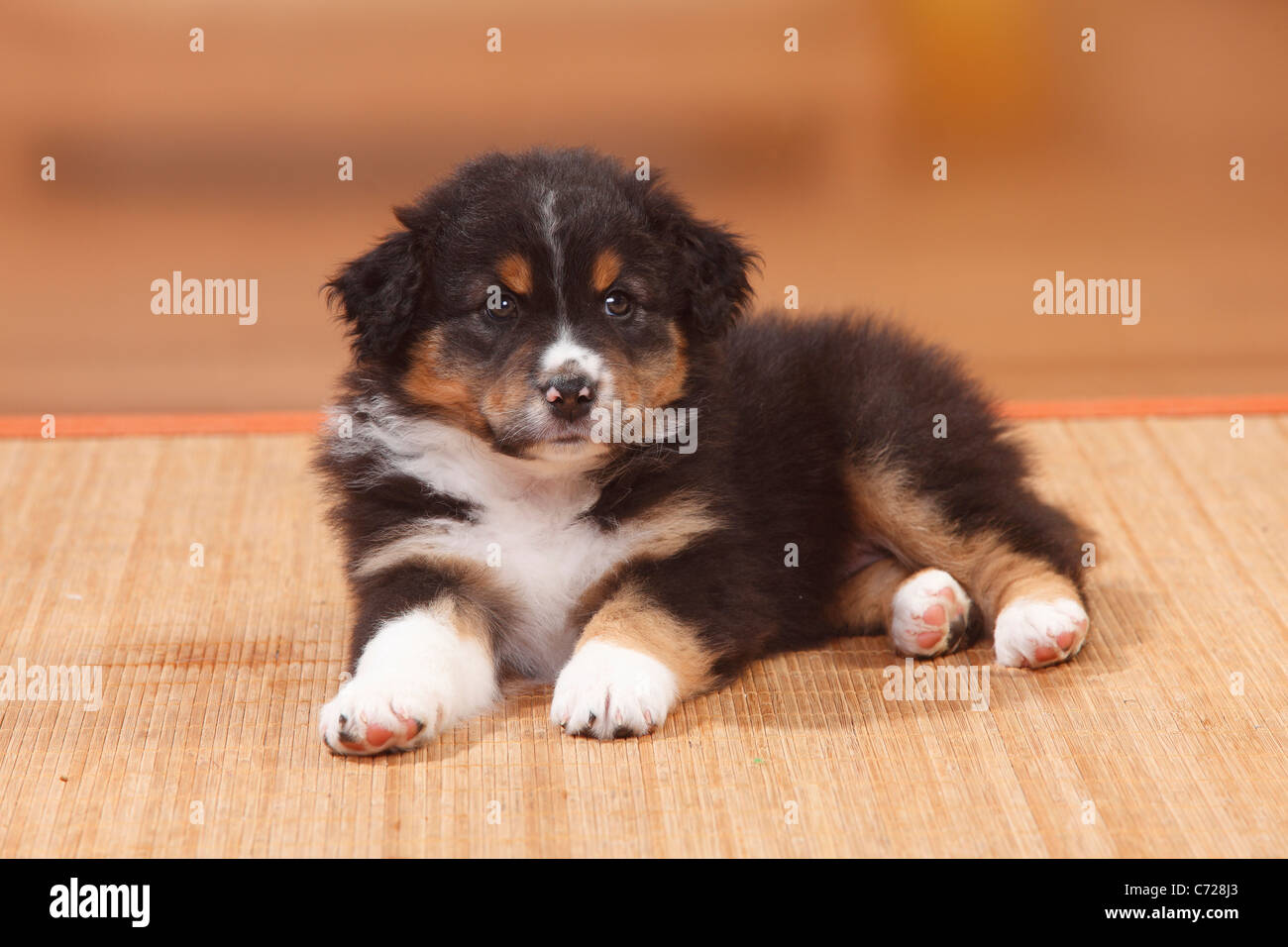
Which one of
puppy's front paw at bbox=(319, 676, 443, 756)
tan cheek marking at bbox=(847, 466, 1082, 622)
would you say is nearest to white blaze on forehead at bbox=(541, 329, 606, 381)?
puppy's front paw at bbox=(319, 676, 443, 756)

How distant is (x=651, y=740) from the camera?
10.6ft

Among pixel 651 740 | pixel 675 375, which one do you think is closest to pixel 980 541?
pixel 675 375

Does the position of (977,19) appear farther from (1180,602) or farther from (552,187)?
(552,187)

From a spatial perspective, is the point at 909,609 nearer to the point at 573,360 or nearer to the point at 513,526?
the point at 513,526

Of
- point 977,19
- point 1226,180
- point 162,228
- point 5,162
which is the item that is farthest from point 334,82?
point 1226,180

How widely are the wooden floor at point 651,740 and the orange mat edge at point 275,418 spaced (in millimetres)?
656

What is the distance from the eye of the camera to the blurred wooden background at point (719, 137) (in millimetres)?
7359

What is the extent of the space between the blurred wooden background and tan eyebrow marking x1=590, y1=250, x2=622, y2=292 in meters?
3.80

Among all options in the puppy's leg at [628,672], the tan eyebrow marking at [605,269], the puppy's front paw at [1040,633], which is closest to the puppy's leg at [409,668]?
the puppy's leg at [628,672]

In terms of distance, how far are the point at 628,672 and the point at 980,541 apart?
103 centimetres

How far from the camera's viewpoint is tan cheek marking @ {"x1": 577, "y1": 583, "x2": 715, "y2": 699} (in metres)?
3.30

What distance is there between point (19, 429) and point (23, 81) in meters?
2.79

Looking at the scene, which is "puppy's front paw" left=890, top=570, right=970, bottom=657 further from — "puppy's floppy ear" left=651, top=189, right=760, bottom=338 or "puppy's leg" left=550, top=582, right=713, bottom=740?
"puppy's floppy ear" left=651, top=189, right=760, bottom=338

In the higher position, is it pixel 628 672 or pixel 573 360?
pixel 573 360
